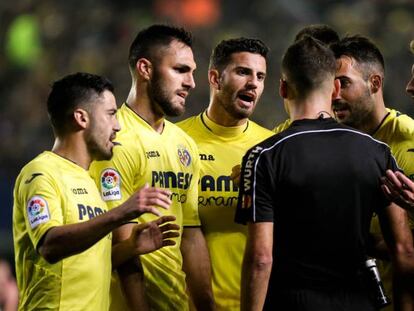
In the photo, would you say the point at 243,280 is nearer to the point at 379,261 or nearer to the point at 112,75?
the point at 379,261

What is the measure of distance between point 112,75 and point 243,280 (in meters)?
10.8

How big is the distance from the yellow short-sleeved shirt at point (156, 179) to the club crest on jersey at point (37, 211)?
73cm

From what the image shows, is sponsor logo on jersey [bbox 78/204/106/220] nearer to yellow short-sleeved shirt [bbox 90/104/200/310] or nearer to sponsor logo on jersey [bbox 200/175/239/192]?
yellow short-sleeved shirt [bbox 90/104/200/310]

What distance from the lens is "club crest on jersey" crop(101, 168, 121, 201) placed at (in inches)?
240

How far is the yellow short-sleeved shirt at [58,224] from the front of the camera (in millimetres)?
5461

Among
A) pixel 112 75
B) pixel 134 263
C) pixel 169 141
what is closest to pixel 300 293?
pixel 134 263

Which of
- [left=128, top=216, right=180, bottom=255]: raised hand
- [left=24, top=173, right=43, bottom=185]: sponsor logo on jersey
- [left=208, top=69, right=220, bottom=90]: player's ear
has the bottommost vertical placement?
[left=128, top=216, right=180, bottom=255]: raised hand

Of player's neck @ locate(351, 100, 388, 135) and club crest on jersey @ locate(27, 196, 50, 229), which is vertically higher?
player's neck @ locate(351, 100, 388, 135)

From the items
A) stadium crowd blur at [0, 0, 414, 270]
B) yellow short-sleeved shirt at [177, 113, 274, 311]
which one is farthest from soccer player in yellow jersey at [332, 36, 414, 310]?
stadium crowd blur at [0, 0, 414, 270]

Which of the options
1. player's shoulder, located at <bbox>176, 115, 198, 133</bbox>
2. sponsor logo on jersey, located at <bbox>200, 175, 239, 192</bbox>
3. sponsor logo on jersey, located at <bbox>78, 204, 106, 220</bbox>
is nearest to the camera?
sponsor logo on jersey, located at <bbox>78, 204, 106, 220</bbox>

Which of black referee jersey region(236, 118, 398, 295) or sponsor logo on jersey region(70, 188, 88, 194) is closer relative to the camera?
black referee jersey region(236, 118, 398, 295)

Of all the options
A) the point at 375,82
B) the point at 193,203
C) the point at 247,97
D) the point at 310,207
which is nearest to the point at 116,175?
the point at 193,203

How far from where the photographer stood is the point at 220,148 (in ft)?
22.8

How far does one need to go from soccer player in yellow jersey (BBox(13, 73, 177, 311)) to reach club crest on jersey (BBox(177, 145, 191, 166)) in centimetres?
70
